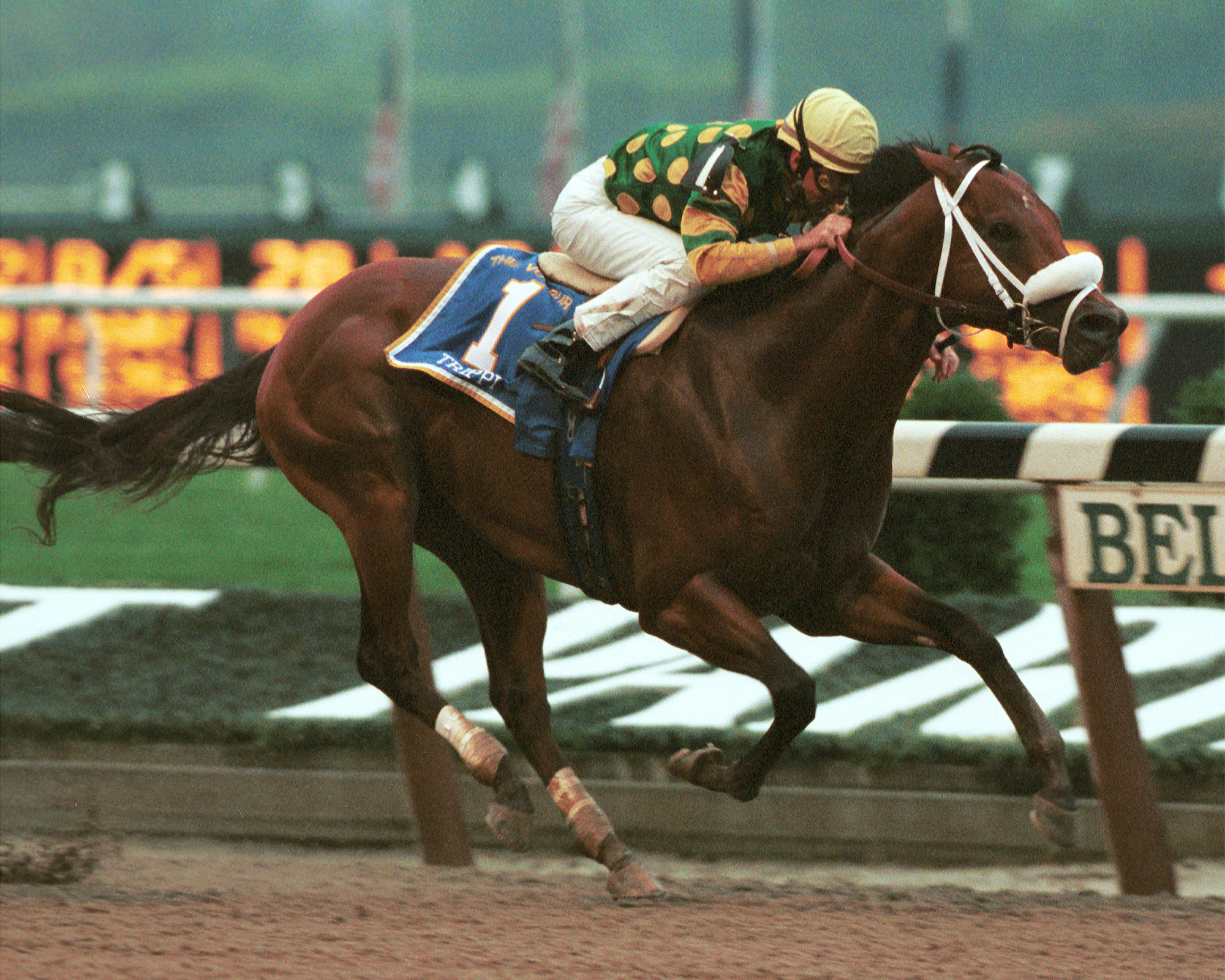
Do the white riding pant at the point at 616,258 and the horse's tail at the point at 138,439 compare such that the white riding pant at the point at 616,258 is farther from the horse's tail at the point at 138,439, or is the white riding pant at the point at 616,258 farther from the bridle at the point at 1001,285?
the horse's tail at the point at 138,439

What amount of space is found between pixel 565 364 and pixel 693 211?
1.31ft

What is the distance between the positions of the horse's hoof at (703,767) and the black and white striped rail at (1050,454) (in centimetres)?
81

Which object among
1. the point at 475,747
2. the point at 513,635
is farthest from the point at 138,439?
the point at 475,747

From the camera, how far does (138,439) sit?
4.51 meters

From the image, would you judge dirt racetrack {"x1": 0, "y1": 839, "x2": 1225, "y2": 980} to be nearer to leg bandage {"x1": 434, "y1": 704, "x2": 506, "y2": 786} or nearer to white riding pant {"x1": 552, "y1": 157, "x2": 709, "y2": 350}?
leg bandage {"x1": 434, "y1": 704, "x2": 506, "y2": 786}

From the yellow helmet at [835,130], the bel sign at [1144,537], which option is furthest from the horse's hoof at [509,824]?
the yellow helmet at [835,130]

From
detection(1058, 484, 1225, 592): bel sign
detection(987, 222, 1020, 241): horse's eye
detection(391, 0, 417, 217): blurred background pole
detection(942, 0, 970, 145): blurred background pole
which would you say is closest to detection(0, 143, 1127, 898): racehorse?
detection(987, 222, 1020, 241): horse's eye

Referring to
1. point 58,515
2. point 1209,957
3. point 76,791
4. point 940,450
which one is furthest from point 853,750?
point 58,515

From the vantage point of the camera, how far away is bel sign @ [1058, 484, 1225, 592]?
12.0 feet

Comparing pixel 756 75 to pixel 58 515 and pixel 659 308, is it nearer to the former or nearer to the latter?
pixel 58 515

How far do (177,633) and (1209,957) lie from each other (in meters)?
3.09

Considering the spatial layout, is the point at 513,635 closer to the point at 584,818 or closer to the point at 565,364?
the point at 584,818

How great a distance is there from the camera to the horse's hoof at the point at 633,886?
360 centimetres

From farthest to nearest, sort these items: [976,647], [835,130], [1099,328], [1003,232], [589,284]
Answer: [589,284], [976,647], [835,130], [1003,232], [1099,328]
